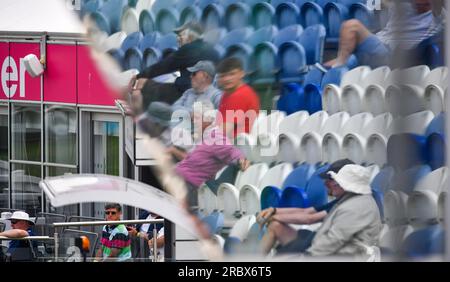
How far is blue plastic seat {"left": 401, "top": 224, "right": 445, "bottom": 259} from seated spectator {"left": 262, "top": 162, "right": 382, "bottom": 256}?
7.1 inches

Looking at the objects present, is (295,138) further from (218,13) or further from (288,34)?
(218,13)

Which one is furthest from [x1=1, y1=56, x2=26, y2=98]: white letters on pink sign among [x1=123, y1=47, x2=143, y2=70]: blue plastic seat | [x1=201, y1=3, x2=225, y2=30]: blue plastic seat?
[x1=201, y1=3, x2=225, y2=30]: blue plastic seat

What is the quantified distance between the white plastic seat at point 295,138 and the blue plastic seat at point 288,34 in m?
0.38

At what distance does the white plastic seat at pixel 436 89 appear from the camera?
5.20 metres

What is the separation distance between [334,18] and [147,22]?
0.91m

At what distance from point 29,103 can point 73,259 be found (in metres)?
0.81

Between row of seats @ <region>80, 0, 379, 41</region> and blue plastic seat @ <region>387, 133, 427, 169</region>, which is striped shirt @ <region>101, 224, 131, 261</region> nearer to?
row of seats @ <region>80, 0, 379, 41</region>

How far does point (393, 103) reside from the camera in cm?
515

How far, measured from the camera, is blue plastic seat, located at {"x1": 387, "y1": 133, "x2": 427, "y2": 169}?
5.10 meters

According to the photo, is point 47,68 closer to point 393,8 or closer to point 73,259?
point 73,259

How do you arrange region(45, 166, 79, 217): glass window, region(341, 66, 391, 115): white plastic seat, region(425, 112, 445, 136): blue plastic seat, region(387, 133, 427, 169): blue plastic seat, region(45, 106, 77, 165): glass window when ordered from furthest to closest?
1. region(45, 106, 77, 165): glass window
2. region(45, 166, 79, 217): glass window
3. region(341, 66, 391, 115): white plastic seat
4. region(425, 112, 445, 136): blue plastic seat
5. region(387, 133, 427, 169): blue plastic seat

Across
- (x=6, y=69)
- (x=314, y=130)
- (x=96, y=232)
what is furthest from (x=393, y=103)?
(x=6, y=69)

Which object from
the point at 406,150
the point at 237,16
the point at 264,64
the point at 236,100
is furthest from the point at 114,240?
the point at 406,150
